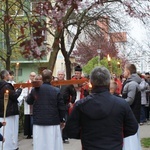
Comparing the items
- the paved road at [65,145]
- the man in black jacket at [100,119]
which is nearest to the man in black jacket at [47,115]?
the paved road at [65,145]

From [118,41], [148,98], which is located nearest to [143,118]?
[148,98]

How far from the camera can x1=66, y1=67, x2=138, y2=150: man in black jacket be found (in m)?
4.41

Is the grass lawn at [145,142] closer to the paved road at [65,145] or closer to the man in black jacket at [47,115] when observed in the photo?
the paved road at [65,145]

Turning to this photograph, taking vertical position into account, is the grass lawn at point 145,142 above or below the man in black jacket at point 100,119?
below

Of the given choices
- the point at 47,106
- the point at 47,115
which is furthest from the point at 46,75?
the point at 47,115

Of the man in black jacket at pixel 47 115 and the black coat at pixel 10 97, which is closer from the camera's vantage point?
the man in black jacket at pixel 47 115

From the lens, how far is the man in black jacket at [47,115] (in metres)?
8.07

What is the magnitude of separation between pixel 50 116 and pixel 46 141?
1.73 ft

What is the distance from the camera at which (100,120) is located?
4414mm

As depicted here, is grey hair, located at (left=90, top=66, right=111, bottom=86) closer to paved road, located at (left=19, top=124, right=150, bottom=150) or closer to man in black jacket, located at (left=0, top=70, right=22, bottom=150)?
man in black jacket, located at (left=0, top=70, right=22, bottom=150)

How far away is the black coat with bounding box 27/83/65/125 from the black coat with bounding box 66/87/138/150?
3.53 metres

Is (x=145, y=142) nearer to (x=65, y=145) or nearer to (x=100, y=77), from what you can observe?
(x=65, y=145)

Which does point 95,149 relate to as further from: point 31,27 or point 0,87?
point 0,87

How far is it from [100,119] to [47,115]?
372 centimetres
